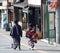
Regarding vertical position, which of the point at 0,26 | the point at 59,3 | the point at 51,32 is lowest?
the point at 0,26

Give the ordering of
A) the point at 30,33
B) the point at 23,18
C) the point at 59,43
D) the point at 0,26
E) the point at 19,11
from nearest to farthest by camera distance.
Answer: the point at 30,33 → the point at 59,43 → the point at 23,18 → the point at 19,11 → the point at 0,26

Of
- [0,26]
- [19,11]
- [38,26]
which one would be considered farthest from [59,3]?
[0,26]

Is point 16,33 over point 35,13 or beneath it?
over

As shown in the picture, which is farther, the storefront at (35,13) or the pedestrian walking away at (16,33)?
the storefront at (35,13)

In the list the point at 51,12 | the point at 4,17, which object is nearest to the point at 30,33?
the point at 51,12

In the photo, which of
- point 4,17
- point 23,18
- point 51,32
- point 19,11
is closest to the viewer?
point 51,32

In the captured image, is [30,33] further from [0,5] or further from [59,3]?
[0,5]

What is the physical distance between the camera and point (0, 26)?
Result: 221 ft

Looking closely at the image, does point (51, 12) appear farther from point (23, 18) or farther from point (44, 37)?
point (23, 18)

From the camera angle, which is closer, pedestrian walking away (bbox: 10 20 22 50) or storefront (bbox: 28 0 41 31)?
pedestrian walking away (bbox: 10 20 22 50)

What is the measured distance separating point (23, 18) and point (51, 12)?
19.8 metres

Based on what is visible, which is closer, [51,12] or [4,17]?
[51,12]

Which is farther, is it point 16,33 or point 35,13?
point 35,13

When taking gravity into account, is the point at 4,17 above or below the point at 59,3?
below
